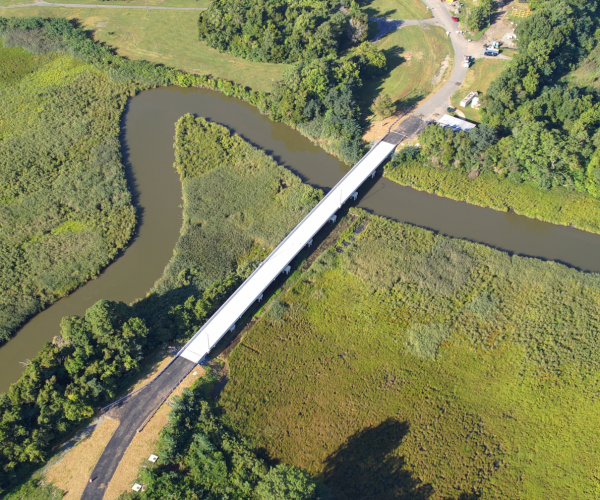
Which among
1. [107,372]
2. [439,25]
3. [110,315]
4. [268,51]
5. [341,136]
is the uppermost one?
[439,25]

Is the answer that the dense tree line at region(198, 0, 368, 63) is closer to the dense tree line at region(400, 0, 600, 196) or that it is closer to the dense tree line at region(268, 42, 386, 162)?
the dense tree line at region(268, 42, 386, 162)

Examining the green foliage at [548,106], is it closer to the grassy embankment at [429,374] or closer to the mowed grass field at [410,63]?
the mowed grass field at [410,63]

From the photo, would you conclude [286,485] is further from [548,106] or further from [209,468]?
[548,106]

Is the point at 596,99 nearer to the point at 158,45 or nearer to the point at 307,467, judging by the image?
the point at 307,467

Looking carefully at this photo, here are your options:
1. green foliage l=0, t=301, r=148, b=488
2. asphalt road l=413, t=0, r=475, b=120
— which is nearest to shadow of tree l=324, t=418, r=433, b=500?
green foliage l=0, t=301, r=148, b=488

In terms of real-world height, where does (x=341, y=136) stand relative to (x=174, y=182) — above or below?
above

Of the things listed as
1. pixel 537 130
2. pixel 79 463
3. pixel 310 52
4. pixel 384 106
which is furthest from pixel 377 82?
pixel 79 463

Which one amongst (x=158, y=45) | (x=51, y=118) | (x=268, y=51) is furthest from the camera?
(x=158, y=45)

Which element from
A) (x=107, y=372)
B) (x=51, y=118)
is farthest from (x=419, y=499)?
(x=51, y=118)

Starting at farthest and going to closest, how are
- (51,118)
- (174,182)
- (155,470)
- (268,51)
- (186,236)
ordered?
(268,51) < (51,118) < (174,182) < (186,236) < (155,470)
